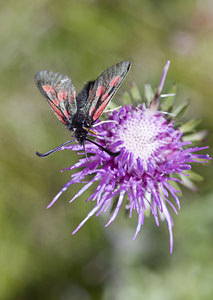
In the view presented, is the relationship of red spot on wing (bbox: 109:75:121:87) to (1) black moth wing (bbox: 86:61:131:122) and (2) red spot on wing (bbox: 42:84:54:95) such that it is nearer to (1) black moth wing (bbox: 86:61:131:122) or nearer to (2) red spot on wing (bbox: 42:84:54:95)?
(1) black moth wing (bbox: 86:61:131:122)

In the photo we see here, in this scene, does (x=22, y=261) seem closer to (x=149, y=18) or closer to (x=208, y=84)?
(x=208, y=84)

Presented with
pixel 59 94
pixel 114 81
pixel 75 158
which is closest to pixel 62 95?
pixel 59 94

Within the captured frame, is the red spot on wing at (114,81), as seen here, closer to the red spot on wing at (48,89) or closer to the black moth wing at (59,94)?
the black moth wing at (59,94)

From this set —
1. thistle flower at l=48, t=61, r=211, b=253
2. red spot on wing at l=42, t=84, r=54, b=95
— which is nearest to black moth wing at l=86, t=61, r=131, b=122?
thistle flower at l=48, t=61, r=211, b=253

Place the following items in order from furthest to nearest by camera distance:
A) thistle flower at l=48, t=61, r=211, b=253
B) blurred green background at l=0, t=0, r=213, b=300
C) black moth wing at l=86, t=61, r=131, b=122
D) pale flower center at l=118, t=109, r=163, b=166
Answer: blurred green background at l=0, t=0, r=213, b=300 → pale flower center at l=118, t=109, r=163, b=166 → thistle flower at l=48, t=61, r=211, b=253 → black moth wing at l=86, t=61, r=131, b=122

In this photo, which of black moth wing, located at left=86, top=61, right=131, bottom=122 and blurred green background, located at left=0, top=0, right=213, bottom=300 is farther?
blurred green background, located at left=0, top=0, right=213, bottom=300

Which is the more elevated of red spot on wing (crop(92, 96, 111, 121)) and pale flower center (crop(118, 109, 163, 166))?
red spot on wing (crop(92, 96, 111, 121))
